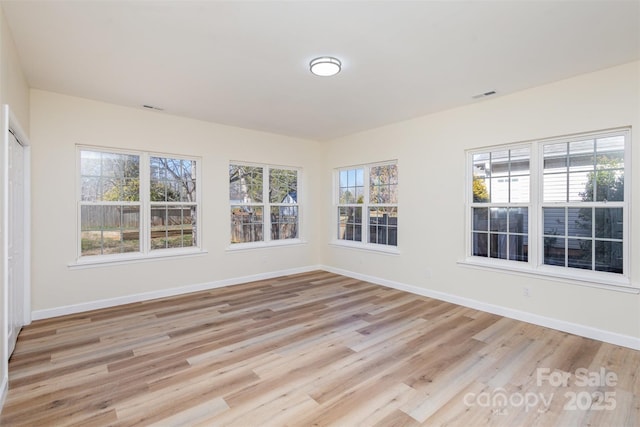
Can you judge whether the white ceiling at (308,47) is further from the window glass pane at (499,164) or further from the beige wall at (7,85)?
the window glass pane at (499,164)

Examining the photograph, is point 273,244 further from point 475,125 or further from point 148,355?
point 475,125

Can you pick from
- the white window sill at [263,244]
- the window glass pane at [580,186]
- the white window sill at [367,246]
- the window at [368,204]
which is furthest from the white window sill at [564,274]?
the white window sill at [263,244]

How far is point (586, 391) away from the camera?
7.62 feet

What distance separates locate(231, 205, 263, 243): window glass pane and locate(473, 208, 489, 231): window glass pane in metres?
3.57

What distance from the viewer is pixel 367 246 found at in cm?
573

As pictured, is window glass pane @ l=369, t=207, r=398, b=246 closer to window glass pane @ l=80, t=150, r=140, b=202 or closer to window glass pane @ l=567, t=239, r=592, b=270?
window glass pane @ l=567, t=239, r=592, b=270

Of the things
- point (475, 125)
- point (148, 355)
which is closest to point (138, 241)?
point (148, 355)

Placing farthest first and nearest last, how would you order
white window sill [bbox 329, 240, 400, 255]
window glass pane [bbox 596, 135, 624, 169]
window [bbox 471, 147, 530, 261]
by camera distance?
white window sill [bbox 329, 240, 400, 255] < window [bbox 471, 147, 530, 261] < window glass pane [bbox 596, 135, 624, 169]

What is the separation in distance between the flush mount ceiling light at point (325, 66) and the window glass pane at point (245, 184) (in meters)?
2.85

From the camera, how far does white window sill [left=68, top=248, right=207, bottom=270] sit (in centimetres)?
402

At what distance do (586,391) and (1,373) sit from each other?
13.7ft

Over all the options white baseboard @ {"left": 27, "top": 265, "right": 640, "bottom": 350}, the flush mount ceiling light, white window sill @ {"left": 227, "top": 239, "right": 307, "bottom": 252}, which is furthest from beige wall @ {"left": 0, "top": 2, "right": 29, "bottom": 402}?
white window sill @ {"left": 227, "top": 239, "right": 307, "bottom": 252}

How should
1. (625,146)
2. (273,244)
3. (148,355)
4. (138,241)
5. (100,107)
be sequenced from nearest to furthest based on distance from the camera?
(148,355), (625,146), (100,107), (138,241), (273,244)

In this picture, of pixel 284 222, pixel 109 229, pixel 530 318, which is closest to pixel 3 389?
pixel 109 229
